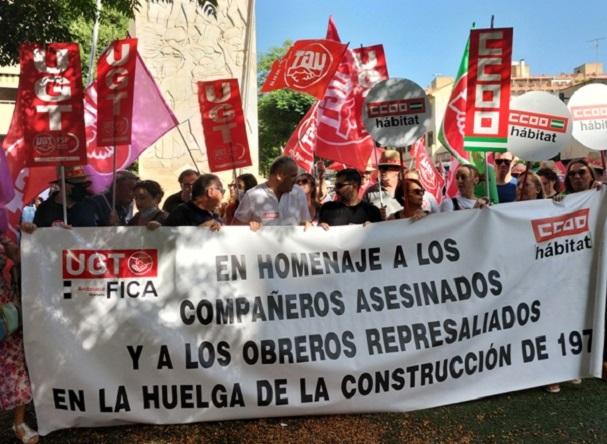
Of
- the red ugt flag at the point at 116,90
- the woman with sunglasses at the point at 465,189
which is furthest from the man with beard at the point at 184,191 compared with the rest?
the woman with sunglasses at the point at 465,189

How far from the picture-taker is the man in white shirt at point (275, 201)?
4426mm

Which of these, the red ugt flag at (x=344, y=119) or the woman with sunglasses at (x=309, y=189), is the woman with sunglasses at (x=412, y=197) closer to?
the woman with sunglasses at (x=309, y=189)

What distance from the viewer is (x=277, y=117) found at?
28.1 meters

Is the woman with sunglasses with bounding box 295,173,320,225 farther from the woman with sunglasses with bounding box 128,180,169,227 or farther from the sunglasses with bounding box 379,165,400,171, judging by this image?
the woman with sunglasses with bounding box 128,180,169,227

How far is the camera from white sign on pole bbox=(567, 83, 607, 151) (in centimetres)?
475

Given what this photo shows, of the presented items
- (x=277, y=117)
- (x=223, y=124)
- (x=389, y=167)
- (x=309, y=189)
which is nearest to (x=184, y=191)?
(x=223, y=124)

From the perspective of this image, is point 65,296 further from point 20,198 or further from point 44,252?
point 20,198

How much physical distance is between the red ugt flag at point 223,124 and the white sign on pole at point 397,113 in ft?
4.97

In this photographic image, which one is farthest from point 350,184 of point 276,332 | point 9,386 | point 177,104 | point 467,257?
point 177,104

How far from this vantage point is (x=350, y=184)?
456 centimetres

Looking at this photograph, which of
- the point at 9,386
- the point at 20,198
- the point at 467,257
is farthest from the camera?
the point at 20,198

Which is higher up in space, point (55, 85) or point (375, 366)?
point (55, 85)

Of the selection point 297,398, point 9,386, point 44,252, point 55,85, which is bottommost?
point 297,398

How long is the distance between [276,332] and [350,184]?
136 cm
